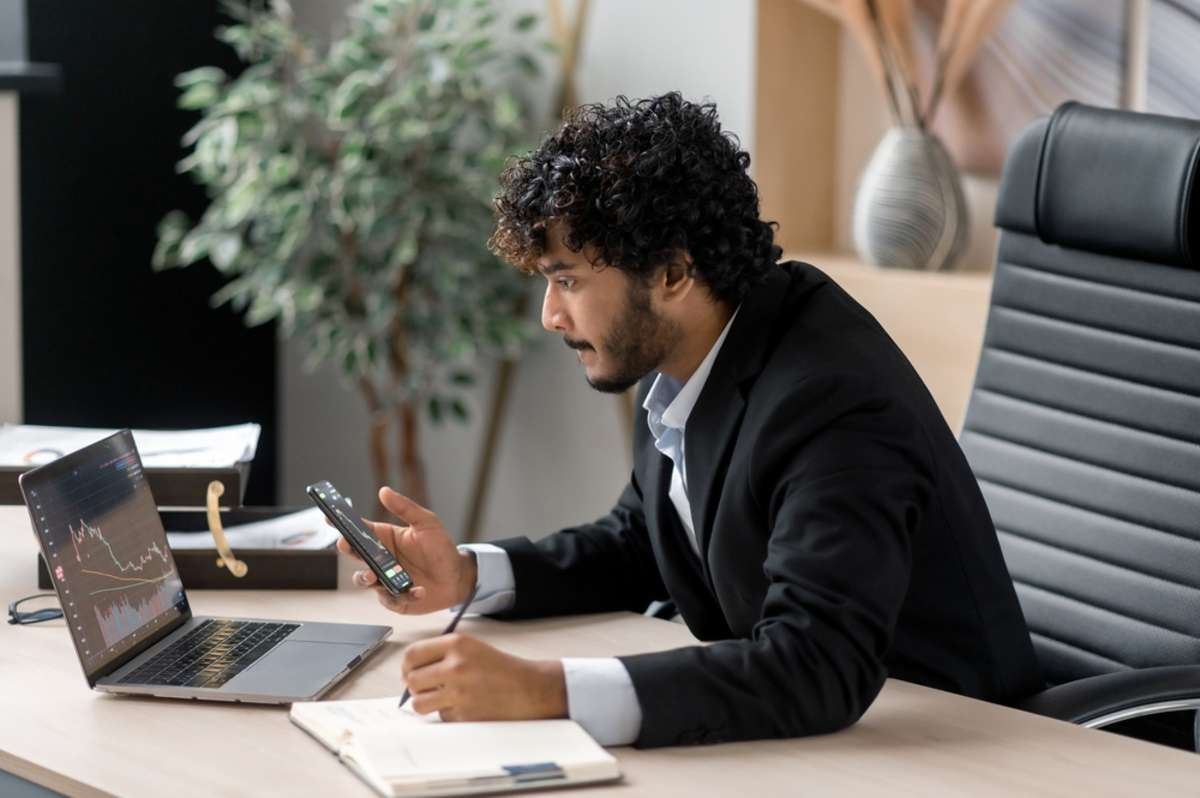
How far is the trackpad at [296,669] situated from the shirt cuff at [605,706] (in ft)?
0.90

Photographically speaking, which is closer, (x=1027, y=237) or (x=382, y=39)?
(x=1027, y=237)

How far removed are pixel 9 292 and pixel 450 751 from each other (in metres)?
1.77

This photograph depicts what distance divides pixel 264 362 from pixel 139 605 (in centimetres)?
270

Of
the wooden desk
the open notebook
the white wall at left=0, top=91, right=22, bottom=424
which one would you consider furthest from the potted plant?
the open notebook

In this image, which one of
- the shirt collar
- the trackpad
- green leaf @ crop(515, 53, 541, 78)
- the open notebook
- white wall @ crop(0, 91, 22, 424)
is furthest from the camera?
green leaf @ crop(515, 53, 541, 78)

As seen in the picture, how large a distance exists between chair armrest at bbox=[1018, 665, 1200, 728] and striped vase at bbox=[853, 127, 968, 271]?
136cm

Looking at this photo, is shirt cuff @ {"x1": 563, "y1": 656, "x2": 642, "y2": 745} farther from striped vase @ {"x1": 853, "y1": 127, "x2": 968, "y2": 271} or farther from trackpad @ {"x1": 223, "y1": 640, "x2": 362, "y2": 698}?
striped vase @ {"x1": 853, "y1": 127, "x2": 968, "y2": 271}

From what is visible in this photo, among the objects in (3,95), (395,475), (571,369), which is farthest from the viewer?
(395,475)

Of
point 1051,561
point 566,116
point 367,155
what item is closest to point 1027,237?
point 1051,561

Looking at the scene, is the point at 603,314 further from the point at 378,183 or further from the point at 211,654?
the point at 378,183

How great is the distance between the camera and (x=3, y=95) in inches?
124

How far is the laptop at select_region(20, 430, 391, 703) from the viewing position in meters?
1.56

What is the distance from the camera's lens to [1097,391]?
6.86ft

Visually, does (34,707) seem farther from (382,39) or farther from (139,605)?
(382,39)
